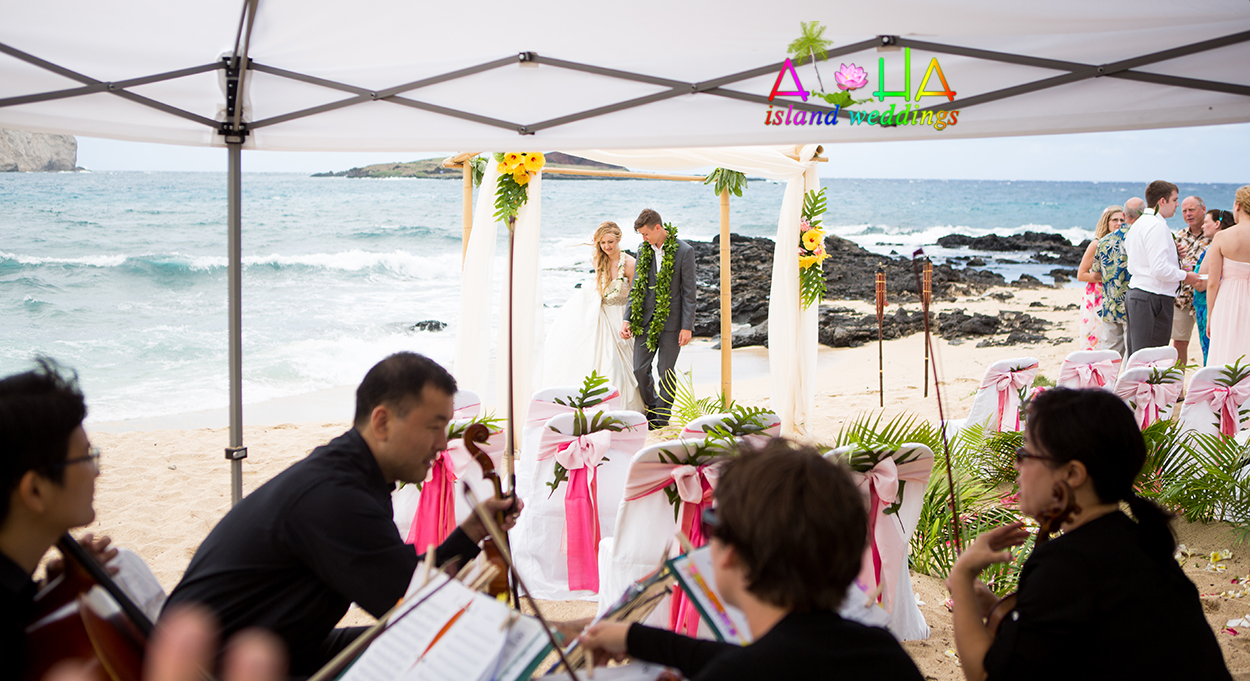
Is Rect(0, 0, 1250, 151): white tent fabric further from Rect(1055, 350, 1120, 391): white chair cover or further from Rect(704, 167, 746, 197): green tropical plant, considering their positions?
Rect(704, 167, 746, 197): green tropical plant

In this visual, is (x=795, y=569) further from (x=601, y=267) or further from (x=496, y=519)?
(x=601, y=267)

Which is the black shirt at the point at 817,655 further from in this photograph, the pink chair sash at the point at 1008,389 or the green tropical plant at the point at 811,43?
the pink chair sash at the point at 1008,389

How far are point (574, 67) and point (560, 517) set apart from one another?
2.13 meters

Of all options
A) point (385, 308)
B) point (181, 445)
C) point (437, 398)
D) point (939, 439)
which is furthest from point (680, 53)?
point (385, 308)

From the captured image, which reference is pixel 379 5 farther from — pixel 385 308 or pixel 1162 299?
pixel 385 308

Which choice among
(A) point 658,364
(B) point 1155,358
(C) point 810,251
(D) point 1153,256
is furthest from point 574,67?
(D) point 1153,256

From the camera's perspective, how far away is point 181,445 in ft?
23.9

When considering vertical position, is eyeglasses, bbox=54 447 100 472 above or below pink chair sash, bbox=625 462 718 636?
above

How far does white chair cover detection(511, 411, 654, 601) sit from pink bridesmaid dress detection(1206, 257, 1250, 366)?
17.8ft

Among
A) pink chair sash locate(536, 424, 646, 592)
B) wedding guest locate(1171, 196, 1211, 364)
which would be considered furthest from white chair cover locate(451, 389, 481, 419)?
wedding guest locate(1171, 196, 1211, 364)

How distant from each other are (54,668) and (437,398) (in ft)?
3.22

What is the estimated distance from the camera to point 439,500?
3.84 metres

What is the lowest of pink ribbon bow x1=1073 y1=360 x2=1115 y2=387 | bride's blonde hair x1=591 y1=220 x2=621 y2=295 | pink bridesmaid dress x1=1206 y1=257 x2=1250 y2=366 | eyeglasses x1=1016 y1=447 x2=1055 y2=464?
pink ribbon bow x1=1073 y1=360 x2=1115 y2=387

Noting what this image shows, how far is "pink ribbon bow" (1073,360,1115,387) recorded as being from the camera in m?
5.50
